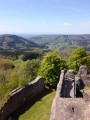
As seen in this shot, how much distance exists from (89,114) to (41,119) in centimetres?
1427

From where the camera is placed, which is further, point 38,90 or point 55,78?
point 55,78

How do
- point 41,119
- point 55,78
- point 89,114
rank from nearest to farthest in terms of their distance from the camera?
point 89,114 → point 41,119 → point 55,78

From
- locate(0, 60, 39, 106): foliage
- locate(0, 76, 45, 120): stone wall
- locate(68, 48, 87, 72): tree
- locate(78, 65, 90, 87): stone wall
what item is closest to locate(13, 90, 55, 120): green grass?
locate(0, 76, 45, 120): stone wall

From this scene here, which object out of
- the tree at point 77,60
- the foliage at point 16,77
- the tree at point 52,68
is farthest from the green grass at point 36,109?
the tree at point 77,60

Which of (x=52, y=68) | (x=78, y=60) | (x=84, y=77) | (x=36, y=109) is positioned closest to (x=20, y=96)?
(x=36, y=109)

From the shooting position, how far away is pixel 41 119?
103ft

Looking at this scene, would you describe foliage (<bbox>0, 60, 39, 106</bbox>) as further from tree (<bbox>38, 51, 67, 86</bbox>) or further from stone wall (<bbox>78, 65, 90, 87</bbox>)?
stone wall (<bbox>78, 65, 90, 87</bbox>)

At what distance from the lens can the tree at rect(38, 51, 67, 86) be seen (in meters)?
46.1

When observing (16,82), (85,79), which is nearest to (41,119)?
(85,79)

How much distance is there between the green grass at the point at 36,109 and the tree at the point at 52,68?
5.51 m

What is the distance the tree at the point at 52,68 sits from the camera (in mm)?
46141

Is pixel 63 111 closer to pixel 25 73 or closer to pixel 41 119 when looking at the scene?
pixel 41 119

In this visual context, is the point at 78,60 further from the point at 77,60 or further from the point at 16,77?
the point at 16,77

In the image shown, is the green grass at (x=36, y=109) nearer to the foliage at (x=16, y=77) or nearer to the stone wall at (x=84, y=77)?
the stone wall at (x=84, y=77)
